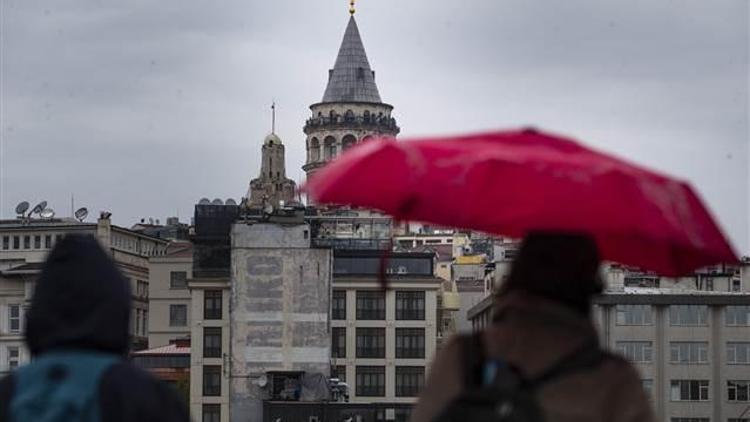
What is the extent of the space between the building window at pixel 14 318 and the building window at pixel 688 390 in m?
46.8

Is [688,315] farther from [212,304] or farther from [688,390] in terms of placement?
[212,304]

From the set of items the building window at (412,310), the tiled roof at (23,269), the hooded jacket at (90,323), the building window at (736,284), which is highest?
the tiled roof at (23,269)

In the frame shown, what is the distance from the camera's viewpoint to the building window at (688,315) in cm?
11144

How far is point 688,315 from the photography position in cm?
11194

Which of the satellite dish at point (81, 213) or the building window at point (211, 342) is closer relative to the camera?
the building window at point (211, 342)

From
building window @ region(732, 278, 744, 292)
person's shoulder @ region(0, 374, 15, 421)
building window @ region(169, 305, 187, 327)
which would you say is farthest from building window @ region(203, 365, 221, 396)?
person's shoulder @ region(0, 374, 15, 421)

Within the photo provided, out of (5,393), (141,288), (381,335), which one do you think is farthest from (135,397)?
(141,288)

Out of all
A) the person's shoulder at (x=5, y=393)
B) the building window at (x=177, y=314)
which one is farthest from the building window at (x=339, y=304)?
the person's shoulder at (x=5, y=393)

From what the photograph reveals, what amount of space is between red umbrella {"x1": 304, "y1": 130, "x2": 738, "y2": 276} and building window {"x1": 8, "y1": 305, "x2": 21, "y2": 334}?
13462cm

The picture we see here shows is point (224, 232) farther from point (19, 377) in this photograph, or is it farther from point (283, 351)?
point (19, 377)

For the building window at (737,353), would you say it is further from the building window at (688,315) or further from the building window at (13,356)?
the building window at (13,356)

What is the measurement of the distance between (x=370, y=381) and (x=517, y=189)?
114m

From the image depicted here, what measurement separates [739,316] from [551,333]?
4149 inches

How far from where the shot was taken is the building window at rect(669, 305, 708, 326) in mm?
111438
